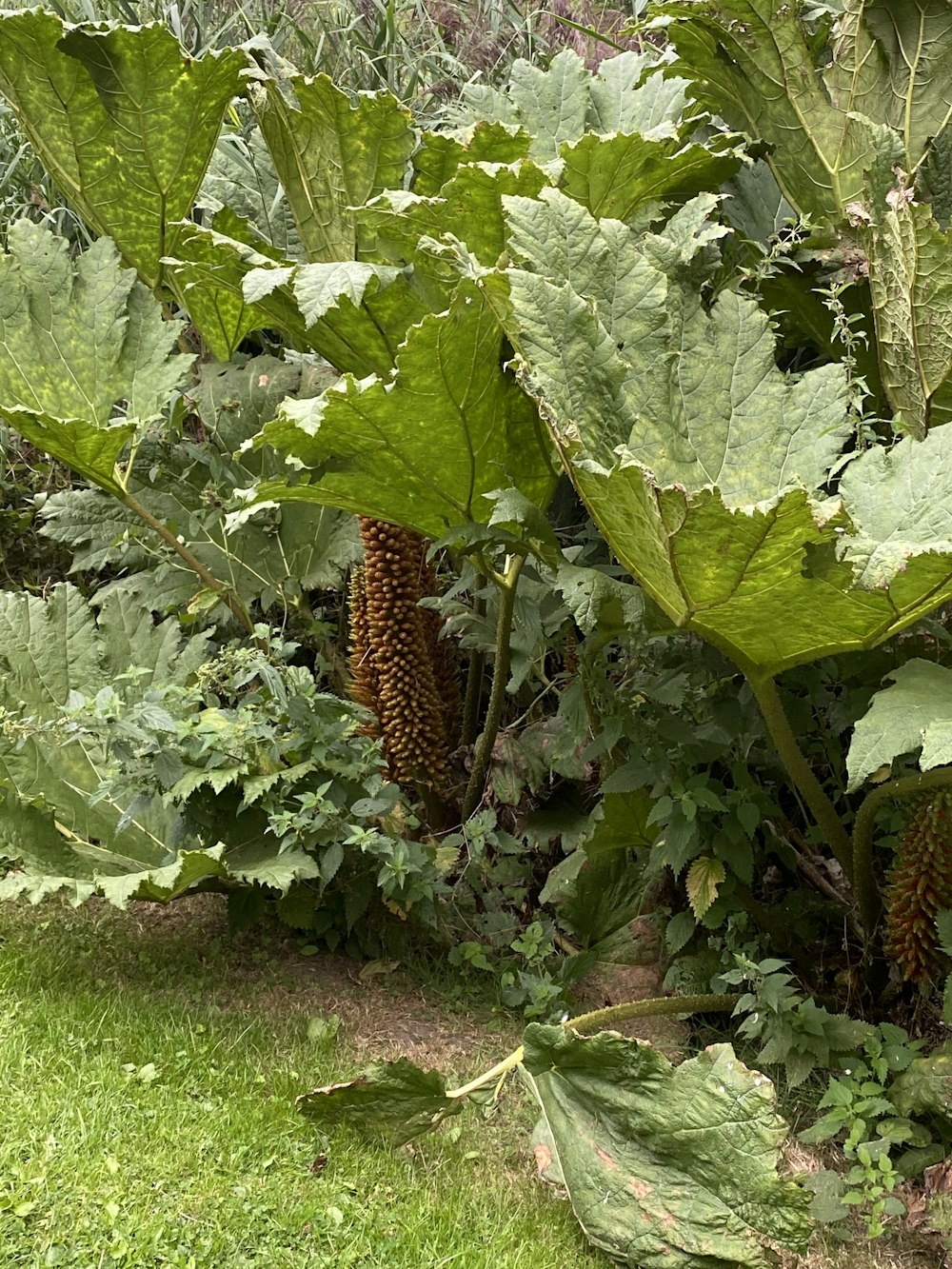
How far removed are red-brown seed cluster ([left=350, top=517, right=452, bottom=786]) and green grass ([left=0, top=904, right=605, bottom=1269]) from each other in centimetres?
53

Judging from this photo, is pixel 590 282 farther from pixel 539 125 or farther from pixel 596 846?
pixel 596 846

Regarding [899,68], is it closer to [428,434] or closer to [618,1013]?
[428,434]

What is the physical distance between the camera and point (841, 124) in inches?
103

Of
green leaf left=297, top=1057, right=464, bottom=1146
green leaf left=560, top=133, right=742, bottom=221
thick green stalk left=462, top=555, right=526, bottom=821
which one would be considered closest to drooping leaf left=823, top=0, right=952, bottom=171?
green leaf left=560, top=133, right=742, bottom=221

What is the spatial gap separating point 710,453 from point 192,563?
131 cm

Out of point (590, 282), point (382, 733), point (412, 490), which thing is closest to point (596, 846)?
point (382, 733)

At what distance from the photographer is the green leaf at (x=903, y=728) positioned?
1.56 meters

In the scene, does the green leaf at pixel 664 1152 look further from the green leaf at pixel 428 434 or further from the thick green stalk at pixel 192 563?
the thick green stalk at pixel 192 563

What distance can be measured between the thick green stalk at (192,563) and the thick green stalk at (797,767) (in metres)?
1.20

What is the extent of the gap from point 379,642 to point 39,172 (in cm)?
269

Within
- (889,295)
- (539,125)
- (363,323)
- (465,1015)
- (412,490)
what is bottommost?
(465,1015)

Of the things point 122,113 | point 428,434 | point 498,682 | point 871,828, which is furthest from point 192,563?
point 871,828

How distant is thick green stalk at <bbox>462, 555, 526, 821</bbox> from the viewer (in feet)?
8.12

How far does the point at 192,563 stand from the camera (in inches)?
113
